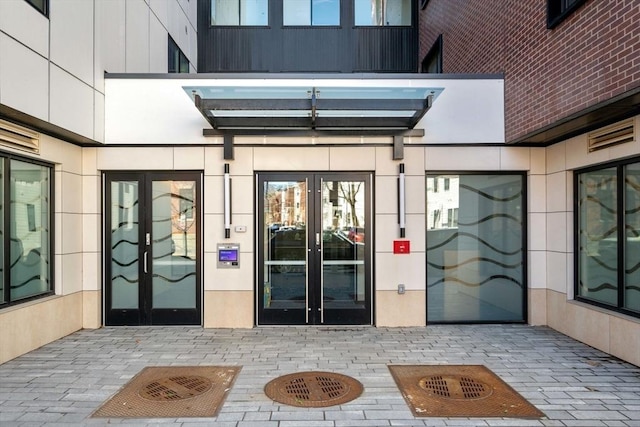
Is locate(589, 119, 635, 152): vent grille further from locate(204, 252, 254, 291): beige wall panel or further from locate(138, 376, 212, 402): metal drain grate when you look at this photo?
locate(138, 376, 212, 402): metal drain grate

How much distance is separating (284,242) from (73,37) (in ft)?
14.1

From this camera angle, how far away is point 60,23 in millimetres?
6293

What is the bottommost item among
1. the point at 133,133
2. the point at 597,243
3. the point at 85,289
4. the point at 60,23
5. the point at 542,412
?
Answer: the point at 542,412

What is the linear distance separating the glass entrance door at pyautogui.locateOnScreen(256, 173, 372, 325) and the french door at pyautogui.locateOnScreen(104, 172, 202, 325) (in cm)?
117

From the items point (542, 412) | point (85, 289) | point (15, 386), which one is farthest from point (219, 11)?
point (542, 412)

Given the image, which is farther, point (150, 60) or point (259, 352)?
point (150, 60)

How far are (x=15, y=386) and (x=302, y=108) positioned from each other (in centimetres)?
474

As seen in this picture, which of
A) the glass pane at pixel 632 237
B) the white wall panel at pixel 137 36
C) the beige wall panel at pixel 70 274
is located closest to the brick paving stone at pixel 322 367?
the beige wall panel at pixel 70 274

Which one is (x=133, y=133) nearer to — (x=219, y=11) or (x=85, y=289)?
(x=85, y=289)

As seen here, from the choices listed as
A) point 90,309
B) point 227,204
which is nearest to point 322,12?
point 227,204

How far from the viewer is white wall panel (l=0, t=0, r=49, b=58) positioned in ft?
Result: 17.2

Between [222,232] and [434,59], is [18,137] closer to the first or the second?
[222,232]

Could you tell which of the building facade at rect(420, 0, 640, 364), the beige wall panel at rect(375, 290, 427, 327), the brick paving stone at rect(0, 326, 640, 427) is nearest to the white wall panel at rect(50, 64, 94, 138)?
the brick paving stone at rect(0, 326, 640, 427)

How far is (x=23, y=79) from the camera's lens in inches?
217
